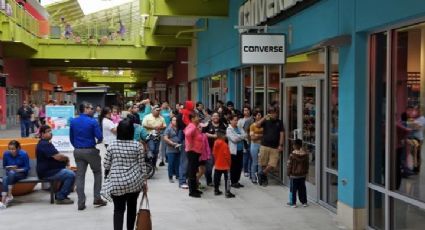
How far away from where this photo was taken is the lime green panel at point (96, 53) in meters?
31.6

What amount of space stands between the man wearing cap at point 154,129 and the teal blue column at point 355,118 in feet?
18.6

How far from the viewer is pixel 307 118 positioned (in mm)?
9422

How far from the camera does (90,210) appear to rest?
27.9 ft

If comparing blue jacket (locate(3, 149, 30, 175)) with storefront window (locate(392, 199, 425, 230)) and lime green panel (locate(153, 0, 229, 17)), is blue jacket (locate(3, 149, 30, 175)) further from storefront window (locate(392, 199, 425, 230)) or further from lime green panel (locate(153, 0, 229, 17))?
lime green panel (locate(153, 0, 229, 17))

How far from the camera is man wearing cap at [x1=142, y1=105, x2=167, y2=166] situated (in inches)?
471

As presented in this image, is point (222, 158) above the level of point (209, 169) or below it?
above

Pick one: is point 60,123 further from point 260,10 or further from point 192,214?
point 192,214

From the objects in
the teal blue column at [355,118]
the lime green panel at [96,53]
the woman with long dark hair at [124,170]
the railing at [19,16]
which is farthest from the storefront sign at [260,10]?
the lime green panel at [96,53]

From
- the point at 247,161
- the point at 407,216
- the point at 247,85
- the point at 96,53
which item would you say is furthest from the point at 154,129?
the point at 96,53

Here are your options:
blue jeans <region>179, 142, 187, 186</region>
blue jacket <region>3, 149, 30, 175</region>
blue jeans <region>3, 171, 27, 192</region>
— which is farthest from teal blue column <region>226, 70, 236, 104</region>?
blue jeans <region>3, 171, 27, 192</region>

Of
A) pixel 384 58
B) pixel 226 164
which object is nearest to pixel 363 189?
pixel 384 58

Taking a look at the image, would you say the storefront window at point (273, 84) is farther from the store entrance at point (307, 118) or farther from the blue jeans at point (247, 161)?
the blue jeans at point (247, 161)

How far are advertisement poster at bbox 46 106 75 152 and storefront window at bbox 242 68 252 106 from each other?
5.26m

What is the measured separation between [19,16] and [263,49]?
20.2 metres
